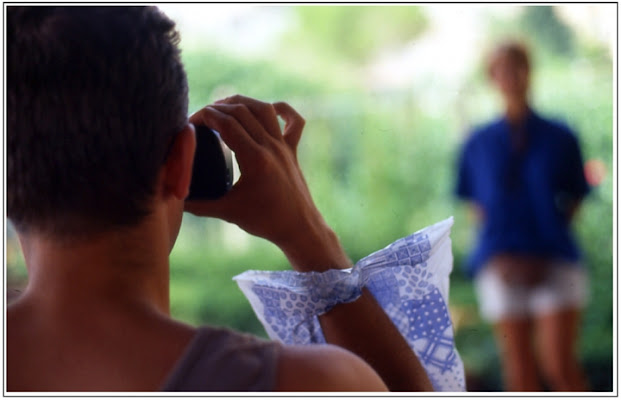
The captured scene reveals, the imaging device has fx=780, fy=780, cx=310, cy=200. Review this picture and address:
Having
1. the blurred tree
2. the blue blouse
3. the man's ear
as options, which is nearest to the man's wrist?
the man's ear

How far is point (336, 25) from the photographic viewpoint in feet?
20.8

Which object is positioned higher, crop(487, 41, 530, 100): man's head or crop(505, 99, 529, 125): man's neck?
crop(487, 41, 530, 100): man's head

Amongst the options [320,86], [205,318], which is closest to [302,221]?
[205,318]

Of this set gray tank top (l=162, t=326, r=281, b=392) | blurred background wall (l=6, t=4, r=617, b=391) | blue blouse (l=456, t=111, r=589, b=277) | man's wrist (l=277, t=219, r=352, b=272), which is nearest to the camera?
gray tank top (l=162, t=326, r=281, b=392)

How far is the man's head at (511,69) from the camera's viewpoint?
3.24m

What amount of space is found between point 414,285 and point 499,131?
2.18m

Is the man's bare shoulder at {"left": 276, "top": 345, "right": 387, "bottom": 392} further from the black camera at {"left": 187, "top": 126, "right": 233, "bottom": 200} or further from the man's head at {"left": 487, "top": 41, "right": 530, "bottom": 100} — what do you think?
the man's head at {"left": 487, "top": 41, "right": 530, "bottom": 100}

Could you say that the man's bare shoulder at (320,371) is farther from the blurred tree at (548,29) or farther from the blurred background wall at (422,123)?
the blurred tree at (548,29)

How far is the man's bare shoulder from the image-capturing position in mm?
802

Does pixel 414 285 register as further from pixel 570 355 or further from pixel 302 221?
pixel 570 355

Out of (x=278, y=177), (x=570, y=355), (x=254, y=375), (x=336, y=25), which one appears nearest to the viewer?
(x=254, y=375)

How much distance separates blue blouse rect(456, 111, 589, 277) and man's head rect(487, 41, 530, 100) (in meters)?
0.14

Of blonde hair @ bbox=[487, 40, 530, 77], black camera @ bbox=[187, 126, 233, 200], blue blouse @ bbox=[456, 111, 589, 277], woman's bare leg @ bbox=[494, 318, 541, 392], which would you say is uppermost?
blonde hair @ bbox=[487, 40, 530, 77]

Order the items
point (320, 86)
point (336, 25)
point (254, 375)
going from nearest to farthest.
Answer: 1. point (254, 375)
2. point (320, 86)
3. point (336, 25)
